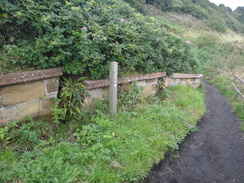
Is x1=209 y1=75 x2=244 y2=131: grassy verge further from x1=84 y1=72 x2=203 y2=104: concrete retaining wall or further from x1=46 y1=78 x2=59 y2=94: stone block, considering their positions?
x1=46 y1=78 x2=59 y2=94: stone block

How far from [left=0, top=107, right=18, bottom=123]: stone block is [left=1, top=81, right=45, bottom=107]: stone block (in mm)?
85

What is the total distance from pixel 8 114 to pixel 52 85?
0.84 meters

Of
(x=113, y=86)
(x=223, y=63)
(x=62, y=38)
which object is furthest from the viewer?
(x=223, y=63)

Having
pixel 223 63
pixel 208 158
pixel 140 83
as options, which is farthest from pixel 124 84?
pixel 223 63

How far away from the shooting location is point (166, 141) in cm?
324

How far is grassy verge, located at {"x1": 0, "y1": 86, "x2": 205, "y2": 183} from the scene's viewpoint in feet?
6.95

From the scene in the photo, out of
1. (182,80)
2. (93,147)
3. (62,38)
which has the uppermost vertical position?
(62,38)

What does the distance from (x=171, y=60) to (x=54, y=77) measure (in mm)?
3555

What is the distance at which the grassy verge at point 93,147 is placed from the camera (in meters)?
2.12

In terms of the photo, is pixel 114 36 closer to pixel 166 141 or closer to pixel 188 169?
pixel 166 141

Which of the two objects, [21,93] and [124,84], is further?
[124,84]

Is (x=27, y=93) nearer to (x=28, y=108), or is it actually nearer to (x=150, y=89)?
(x=28, y=108)

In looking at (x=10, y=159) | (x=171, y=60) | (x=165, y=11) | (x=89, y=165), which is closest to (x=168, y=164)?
(x=89, y=165)

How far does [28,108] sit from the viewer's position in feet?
9.91
